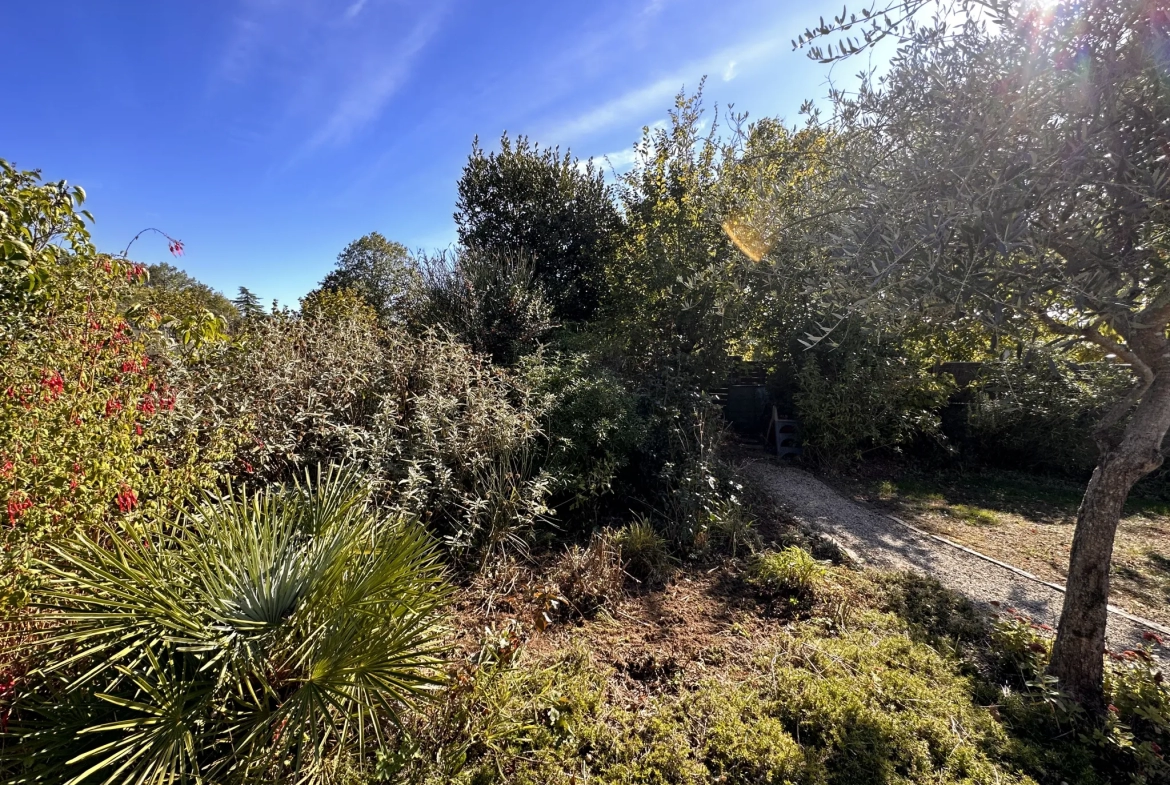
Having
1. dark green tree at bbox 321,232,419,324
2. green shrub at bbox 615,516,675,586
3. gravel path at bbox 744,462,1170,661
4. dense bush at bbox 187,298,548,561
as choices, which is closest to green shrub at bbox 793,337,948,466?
gravel path at bbox 744,462,1170,661

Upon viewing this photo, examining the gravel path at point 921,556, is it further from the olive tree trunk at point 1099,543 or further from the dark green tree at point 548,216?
the dark green tree at point 548,216

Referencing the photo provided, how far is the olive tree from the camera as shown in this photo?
6.58ft

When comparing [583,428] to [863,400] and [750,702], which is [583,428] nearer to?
[750,702]

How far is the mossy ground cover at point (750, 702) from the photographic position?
207cm

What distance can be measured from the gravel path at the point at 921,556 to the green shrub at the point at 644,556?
74.9 inches

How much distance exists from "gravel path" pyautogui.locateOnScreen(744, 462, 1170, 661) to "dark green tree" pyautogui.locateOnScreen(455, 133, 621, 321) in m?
5.55

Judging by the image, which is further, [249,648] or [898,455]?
[898,455]

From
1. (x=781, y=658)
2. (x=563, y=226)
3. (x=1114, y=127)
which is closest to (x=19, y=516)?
(x=781, y=658)

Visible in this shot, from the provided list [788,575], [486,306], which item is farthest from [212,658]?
Answer: [486,306]

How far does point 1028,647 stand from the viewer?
2.77 m

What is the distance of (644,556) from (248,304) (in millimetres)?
7317

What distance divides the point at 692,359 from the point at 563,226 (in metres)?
4.94

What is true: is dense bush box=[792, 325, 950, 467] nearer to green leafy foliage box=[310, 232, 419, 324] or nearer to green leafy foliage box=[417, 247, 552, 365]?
green leafy foliage box=[417, 247, 552, 365]

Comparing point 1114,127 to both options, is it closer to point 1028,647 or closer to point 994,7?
point 994,7
